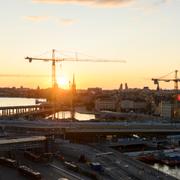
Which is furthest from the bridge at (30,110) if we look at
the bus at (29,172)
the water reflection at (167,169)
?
the bus at (29,172)

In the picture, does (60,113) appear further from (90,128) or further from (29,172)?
(29,172)

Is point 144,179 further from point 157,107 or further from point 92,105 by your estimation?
point 92,105

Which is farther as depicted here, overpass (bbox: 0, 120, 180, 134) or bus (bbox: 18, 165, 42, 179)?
overpass (bbox: 0, 120, 180, 134)

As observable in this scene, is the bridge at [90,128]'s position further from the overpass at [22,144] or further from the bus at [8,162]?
the bus at [8,162]

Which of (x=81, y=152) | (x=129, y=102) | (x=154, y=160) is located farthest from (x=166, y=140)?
(x=129, y=102)

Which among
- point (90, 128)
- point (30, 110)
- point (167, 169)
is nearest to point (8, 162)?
point (167, 169)

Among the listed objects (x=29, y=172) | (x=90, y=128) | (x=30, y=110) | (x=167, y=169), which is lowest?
(x=167, y=169)

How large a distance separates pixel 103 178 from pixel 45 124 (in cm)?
1656

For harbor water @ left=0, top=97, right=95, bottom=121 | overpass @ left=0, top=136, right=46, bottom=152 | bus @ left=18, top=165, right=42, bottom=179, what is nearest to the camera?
bus @ left=18, top=165, right=42, bottom=179

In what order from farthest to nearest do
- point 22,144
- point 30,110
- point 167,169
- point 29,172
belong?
point 30,110 < point 167,169 < point 22,144 < point 29,172

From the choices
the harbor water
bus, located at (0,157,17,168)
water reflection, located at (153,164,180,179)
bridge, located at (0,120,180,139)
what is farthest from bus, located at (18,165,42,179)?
the harbor water

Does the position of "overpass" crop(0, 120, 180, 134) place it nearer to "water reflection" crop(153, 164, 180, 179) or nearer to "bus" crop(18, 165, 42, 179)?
"water reflection" crop(153, 164, 180, 179)

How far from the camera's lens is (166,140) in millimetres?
29391

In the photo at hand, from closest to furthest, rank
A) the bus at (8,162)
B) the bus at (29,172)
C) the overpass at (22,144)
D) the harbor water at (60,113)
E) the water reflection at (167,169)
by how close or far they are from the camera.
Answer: the bus at (29,172)
the bus at (8,162)
the overpass at (22,144)
the water reflection at (167,169)
the harbor water at (60,113)
